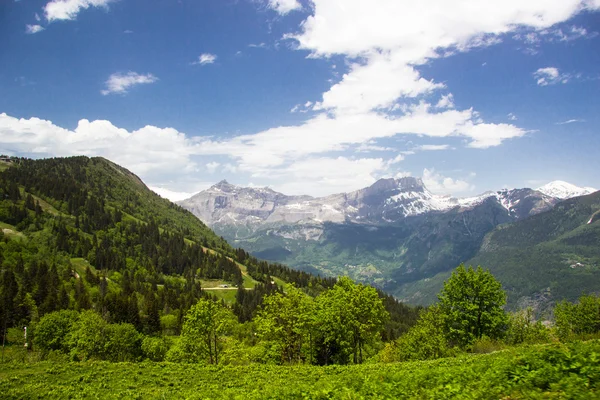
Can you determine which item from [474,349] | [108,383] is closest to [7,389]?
[108,383]

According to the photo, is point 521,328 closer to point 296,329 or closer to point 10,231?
point 296,329

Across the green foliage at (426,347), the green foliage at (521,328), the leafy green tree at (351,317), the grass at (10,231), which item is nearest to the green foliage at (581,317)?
the green foliage at (521,328)

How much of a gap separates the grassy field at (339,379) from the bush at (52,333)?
51.6 metres

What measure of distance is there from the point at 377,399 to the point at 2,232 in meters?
229

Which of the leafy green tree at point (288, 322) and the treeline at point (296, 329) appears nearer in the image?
the treeline at point (296, 329)

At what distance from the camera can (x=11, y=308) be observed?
95.8 meters

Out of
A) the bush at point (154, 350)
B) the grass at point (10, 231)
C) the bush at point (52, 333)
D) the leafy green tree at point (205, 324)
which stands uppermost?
the grass at point (10, 231)

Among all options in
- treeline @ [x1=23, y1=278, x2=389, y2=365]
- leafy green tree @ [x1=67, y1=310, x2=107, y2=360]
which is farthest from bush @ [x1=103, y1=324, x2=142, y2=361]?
treeline @ [x1=23, y1=278, x2=389, y2=365]

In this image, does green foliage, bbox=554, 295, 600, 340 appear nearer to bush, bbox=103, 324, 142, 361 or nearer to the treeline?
the treeline

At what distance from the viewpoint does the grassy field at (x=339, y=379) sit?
14484mm

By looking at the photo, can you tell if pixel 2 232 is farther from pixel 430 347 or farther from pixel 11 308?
pixel 430 347

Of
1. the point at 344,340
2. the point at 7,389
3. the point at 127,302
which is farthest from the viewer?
the point at 127,302

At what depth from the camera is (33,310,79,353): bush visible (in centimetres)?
8306

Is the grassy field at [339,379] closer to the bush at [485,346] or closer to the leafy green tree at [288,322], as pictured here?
the bush at [485,346]
